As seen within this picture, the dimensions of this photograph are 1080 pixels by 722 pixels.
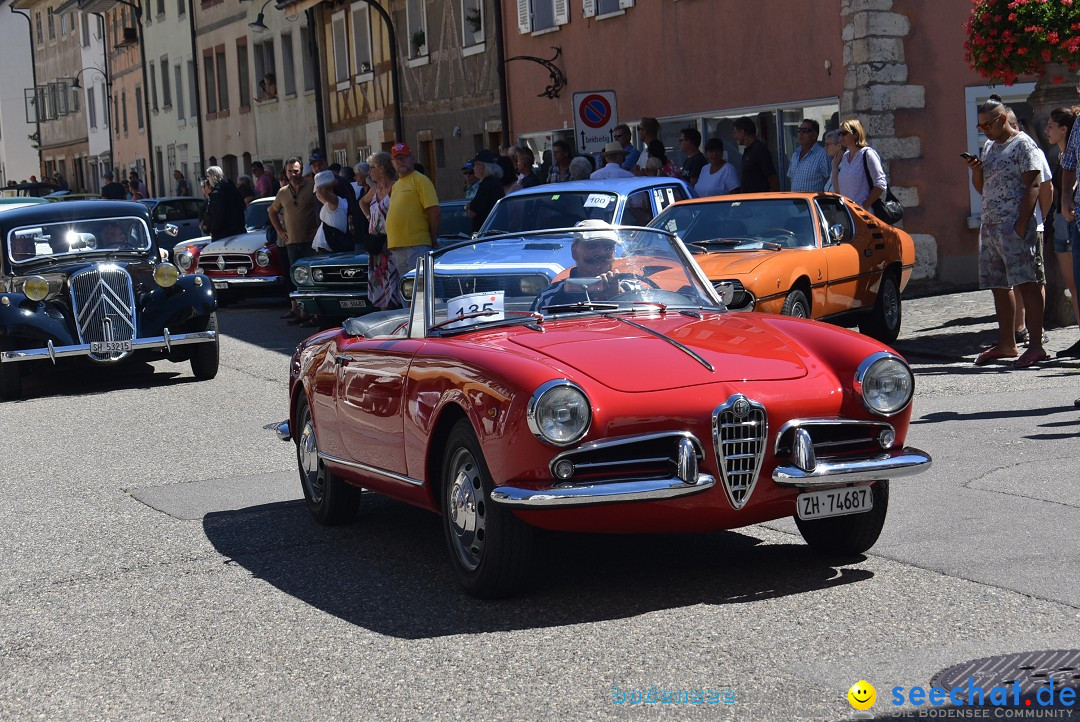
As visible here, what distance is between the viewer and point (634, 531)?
5.86 meters

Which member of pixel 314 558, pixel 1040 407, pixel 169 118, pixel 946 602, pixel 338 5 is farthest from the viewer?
pixel 169 118

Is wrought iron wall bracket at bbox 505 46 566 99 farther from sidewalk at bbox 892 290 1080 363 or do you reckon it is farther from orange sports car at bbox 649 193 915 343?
orange sports car at bbox 649 193 915 343

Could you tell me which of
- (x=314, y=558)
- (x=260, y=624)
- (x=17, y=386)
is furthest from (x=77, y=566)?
(x=17, y=386)

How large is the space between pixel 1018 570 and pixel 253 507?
4.18m

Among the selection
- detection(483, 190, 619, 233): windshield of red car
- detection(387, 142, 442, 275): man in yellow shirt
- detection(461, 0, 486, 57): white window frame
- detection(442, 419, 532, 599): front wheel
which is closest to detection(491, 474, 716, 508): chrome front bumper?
detection(442, 419, 532, 599): front wheel

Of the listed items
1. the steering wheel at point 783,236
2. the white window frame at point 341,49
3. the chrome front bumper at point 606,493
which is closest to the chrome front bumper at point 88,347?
the steering wheel at point 783,236

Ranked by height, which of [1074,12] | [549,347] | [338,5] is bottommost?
[549,347]

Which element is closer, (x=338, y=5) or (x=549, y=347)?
(x=549, y=347)

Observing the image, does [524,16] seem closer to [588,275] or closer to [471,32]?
[471,32]

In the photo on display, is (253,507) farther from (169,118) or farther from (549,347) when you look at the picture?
(169,118)

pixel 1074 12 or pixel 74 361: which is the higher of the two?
pixel 1074 12

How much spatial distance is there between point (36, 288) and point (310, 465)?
765 cm

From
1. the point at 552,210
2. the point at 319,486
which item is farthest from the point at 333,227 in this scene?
the point at 319,486

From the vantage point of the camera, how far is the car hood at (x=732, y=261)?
12.6 m
